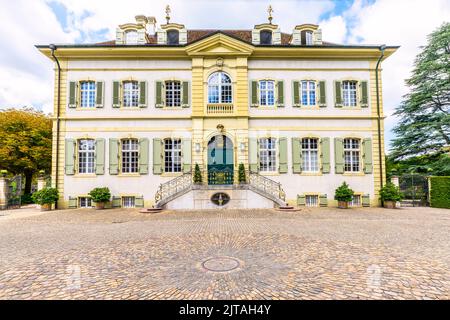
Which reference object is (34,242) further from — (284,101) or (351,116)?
(351,116)

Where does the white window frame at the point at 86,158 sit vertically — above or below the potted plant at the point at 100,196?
above

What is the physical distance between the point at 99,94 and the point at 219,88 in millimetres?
7834

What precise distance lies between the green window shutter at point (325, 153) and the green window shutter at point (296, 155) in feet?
4.78

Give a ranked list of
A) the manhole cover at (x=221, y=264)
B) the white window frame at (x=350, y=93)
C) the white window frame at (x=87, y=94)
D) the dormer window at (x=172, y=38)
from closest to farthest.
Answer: the manhole cover at (x=221, y=264) → the white window frame at (x=87, y=94) → the white window frame at (x=350, y=93) → the dormer window at (x=172, y=38)

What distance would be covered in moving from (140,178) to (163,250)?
31.4ft

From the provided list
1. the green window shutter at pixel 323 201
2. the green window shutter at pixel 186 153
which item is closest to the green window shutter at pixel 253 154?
the green window shutter at pixel 186 153

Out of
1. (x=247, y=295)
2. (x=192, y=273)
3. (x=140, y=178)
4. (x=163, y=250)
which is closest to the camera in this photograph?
(x=247, y=295)

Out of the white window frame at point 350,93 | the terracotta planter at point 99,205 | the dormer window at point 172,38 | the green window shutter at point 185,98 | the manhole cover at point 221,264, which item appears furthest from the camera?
the dormer window at point 172,38

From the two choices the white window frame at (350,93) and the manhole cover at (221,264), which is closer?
the manhole cover at (221,264)

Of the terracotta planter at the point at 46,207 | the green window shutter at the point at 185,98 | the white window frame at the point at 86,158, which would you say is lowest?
the terracotta planter at the point at 46,207

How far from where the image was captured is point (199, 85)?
14938 mm

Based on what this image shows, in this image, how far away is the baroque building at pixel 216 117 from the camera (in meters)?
14.5

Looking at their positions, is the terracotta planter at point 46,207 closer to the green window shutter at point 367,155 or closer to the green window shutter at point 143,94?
the green window shutter at point 143,94
